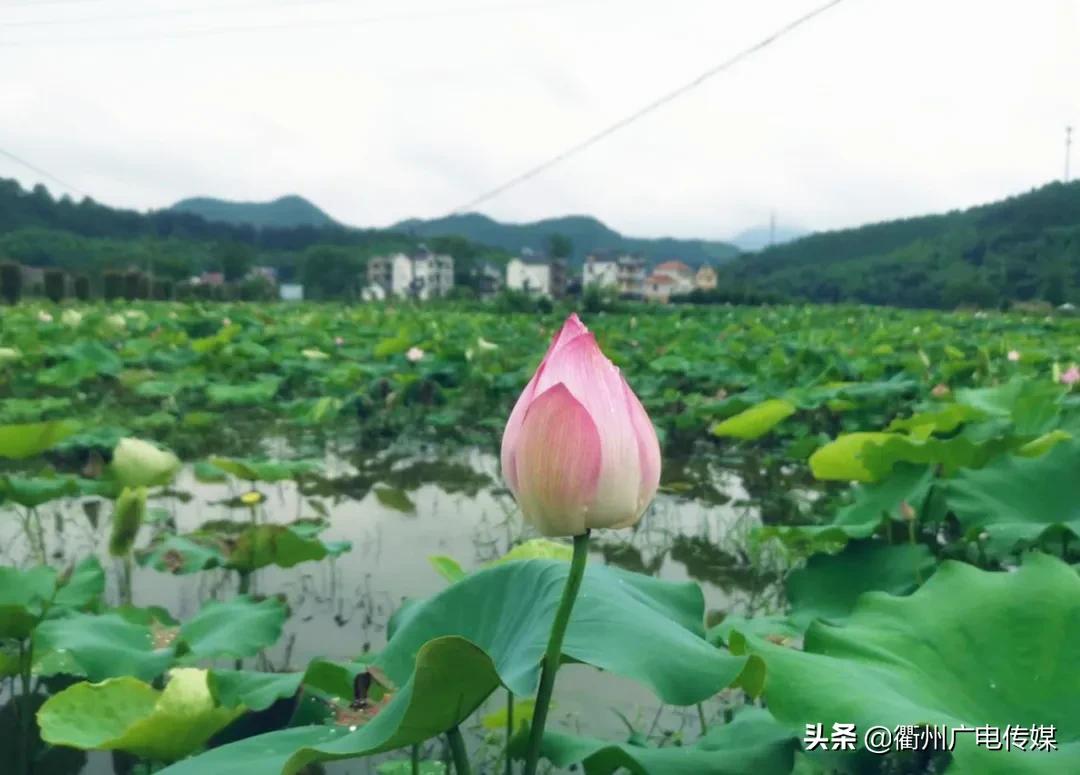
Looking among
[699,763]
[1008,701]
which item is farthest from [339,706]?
[1008,701]

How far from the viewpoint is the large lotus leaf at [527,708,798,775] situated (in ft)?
2.27

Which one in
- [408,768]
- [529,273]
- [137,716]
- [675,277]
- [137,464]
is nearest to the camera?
[137,716]

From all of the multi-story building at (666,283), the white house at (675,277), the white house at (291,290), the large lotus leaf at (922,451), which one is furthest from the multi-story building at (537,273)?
the large lotus leaf at (922,451)

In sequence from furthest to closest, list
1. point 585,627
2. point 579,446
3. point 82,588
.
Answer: point 82,588 < point 585,627 < point 579,446

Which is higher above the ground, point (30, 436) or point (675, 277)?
point (675, 277)

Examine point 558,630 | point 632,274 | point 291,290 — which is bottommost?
point 558,630

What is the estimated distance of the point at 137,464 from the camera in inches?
74.1

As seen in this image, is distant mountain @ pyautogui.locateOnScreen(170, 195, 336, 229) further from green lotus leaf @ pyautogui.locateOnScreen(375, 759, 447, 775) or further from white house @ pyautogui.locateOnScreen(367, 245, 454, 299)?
green lotus leaf @ pyautogui.locateOnScreen(375, 759, 447, 775)

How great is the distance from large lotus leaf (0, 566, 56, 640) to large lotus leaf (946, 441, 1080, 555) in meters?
1.23

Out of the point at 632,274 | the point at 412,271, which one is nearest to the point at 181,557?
the point at 412,271

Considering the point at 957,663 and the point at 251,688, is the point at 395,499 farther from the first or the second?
the point at 957,663

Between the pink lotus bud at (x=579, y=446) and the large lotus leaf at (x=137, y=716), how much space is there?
1.58 ft

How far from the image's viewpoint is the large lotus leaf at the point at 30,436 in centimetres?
190

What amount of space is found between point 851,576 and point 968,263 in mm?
25961
